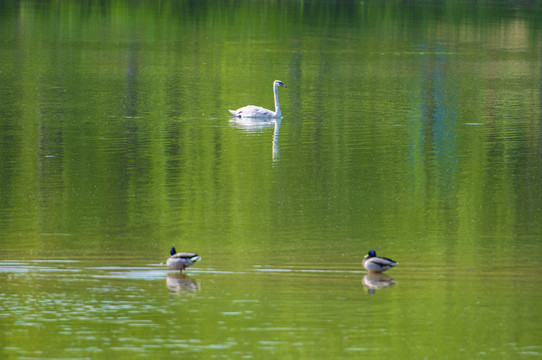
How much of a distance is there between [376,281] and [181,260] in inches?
110

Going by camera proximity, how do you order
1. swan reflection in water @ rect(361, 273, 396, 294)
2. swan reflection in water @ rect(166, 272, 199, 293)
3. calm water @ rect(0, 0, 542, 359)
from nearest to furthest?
1. calm water @ rect(0, 0, 542, 359)
2. swan reflection in water @ rect(166, 272, 199, 293)
3. swan reflection in water @ rect(361, 273, 396, 294)

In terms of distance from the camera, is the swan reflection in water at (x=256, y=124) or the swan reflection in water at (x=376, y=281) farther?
the swan reflection in water at (x=256, y=124)

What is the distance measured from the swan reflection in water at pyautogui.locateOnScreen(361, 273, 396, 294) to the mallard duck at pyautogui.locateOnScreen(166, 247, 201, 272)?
2413mm

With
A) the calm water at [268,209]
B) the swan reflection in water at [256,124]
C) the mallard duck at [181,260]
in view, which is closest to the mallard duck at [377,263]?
the calm water at [268,209]

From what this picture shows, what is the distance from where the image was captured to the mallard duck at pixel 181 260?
641 inches

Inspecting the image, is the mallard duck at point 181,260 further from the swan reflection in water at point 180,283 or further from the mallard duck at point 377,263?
the mallard duck at point 377,263

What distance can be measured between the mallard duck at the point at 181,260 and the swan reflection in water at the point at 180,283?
0.48 feet

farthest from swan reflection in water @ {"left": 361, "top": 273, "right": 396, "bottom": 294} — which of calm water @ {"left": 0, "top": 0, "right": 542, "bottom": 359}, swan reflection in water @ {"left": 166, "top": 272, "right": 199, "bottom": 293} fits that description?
swan reflection in water @ {"left": 166, "top": 272, "right": 199, "bottom": 293}

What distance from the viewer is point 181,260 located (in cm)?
1631

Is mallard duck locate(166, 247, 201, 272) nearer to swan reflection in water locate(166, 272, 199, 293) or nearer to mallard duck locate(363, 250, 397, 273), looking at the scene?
swan reflection in water locate(166, 272, 199, 293)

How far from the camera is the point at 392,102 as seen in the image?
1547 inches

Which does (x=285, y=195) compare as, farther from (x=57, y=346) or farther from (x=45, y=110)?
(x=45, y=110)

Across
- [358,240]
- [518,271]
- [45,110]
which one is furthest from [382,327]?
[45,110]

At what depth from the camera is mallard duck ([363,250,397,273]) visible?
652 inches
